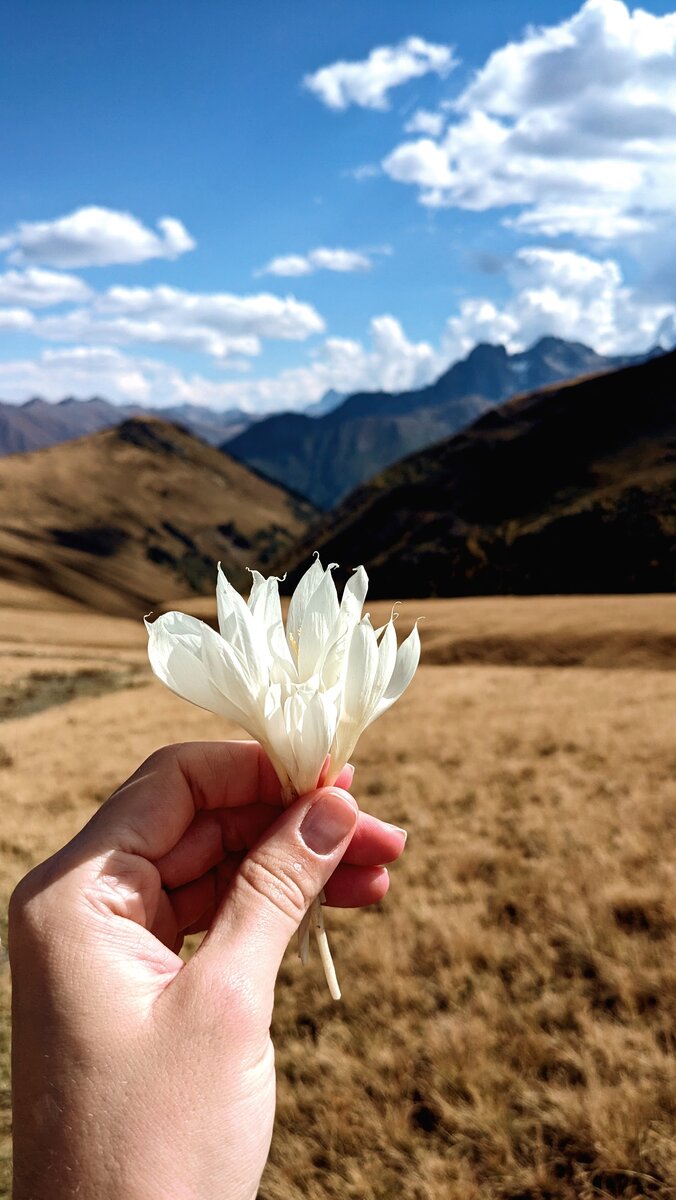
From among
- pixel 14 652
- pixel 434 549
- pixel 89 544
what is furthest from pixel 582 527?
pixel 89 544

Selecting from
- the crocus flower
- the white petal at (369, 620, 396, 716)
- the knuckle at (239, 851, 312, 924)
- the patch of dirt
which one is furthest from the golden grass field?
the patch of dirt

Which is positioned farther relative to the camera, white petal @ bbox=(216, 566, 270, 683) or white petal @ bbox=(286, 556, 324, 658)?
white petal @ bbox=(286, 556, 324, 658)

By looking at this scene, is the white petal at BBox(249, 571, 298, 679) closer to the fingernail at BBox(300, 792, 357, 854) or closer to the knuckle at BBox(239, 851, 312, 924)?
Result: the fingernail at BBox(300, 792, 357, 854)

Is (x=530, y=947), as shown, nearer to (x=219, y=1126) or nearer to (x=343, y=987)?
(x=343, y=987)

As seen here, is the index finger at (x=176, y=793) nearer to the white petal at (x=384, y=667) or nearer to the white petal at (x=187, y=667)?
the white petal at (x=187, y=667)

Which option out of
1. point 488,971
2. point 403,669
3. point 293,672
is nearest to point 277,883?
point 293,672

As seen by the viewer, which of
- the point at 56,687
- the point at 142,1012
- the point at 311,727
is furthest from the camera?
the point at 56,687

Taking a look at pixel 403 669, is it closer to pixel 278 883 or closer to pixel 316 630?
pixel 316 630
